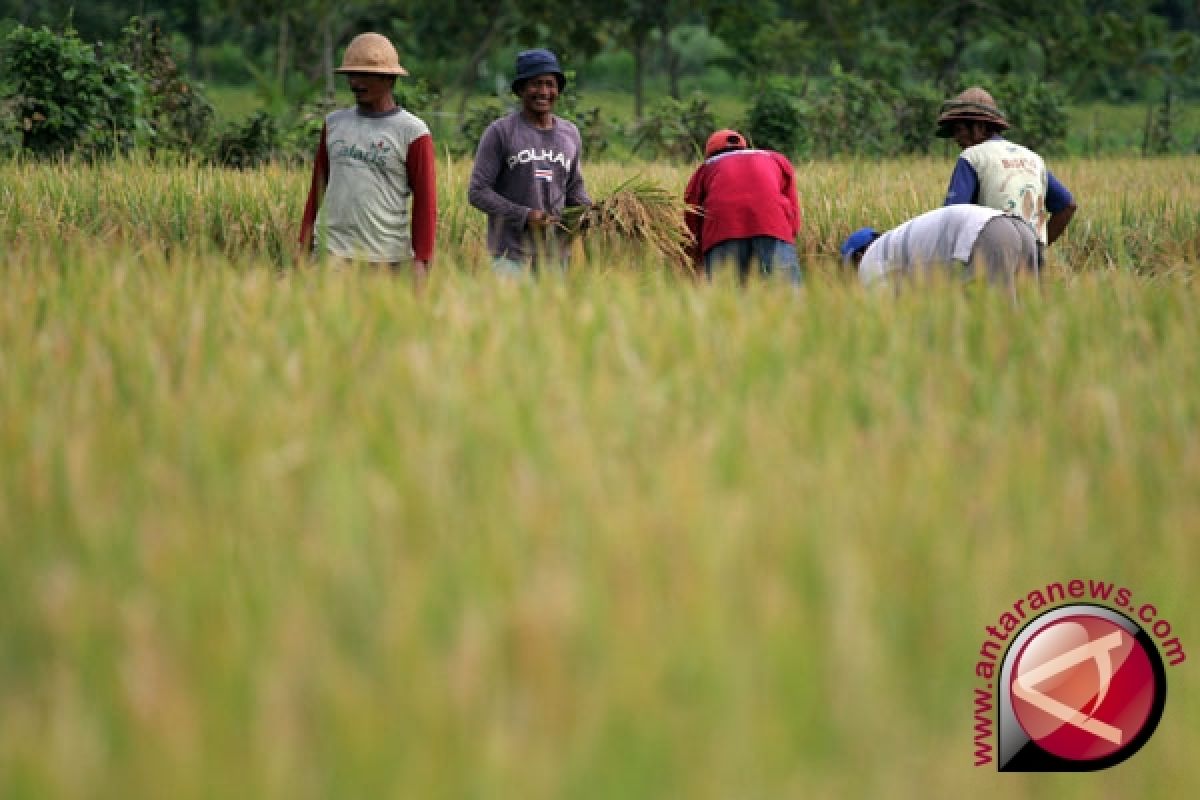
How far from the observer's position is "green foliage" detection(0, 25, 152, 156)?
32.7ft

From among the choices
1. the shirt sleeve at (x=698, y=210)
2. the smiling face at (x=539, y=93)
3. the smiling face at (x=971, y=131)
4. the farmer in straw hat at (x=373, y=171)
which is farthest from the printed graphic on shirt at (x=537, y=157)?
the smiling face at (x=971, y=131)

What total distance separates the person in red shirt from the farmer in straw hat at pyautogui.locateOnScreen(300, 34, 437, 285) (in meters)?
1.17

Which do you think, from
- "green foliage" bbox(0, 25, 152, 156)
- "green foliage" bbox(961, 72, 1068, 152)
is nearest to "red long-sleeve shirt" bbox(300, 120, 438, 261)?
"green foliage" bbox(0, 25, 152, 156)

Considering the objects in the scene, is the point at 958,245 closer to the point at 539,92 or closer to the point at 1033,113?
the point at 539,92

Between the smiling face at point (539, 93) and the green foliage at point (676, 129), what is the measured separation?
1050cm

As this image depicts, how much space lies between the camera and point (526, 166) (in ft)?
16.3

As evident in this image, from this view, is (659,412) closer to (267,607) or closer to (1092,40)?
(267,607)

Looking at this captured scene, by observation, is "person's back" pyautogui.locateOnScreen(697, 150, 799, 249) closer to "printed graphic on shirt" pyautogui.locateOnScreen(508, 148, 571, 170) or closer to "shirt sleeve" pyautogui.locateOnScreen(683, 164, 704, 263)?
"shirt sleeve" pyautogui.locateOnScreen(683, 164, 704, 263)

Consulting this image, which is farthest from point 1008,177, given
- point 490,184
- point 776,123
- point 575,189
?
point 776,123

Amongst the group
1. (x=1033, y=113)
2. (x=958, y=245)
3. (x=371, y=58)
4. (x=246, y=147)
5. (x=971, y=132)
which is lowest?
(x=958, y=245)

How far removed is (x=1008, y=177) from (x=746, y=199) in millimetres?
940

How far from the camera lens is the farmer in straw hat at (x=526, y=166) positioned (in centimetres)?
494

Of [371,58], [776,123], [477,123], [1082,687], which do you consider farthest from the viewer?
[776,123]

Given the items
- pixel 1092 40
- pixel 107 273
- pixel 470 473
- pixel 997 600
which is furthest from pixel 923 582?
pixel 1092 40
